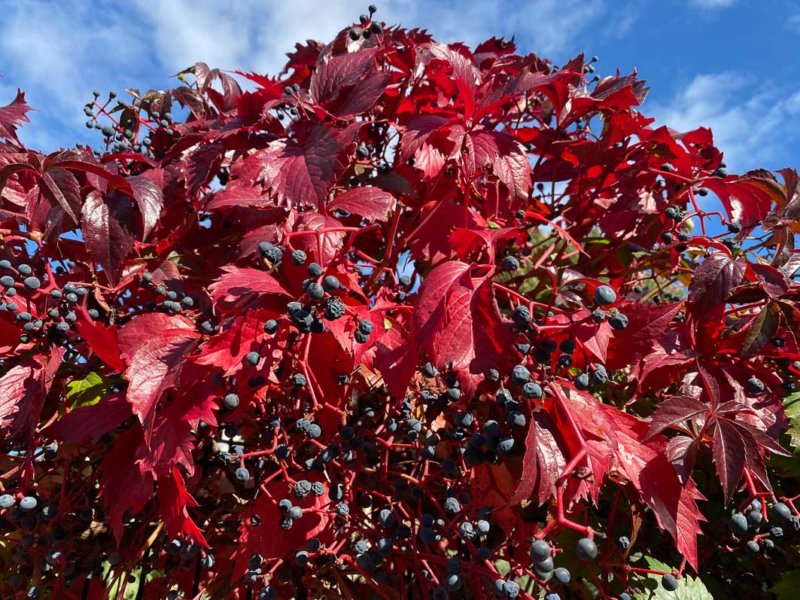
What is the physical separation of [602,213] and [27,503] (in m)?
1.64

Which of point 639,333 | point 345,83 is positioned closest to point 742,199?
point 639,333

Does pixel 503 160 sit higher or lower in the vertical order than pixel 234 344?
higher

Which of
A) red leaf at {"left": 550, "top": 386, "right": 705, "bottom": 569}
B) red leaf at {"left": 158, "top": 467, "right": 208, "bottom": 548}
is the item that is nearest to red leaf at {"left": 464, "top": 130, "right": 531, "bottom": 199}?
red leaf at {"left": 550, "top": 386, "right": 705, "bottom": 569}

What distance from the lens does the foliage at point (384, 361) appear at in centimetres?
102

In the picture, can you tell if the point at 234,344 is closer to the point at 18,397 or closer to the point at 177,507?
the point at 177,507

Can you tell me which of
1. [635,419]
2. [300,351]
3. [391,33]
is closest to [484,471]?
[635,419]

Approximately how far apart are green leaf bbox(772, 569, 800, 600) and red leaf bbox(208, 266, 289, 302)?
1350 millimetres

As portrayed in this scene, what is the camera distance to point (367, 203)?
1.22 metres

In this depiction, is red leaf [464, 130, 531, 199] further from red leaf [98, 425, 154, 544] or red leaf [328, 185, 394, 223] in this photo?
red leaf [98, 425, 154, 544]

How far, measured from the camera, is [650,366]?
3.74ft

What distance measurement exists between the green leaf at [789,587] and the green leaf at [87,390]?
1691 millimetres

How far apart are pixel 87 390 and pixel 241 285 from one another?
66 centimetres

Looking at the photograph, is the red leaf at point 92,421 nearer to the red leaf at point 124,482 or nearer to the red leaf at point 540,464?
the red leaf at point 124,482

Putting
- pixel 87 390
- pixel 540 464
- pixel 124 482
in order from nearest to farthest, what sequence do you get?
pixel 540 464 → pixel 124 482 → pixel 87 390
